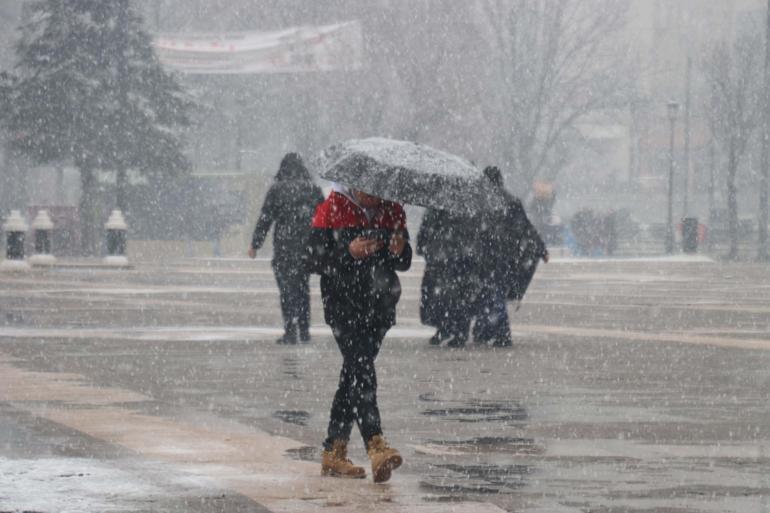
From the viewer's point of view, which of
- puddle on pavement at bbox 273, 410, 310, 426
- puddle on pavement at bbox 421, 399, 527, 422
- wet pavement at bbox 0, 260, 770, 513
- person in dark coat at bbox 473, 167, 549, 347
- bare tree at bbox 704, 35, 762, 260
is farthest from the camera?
bare tree at bbox 704, 35, 762, 260

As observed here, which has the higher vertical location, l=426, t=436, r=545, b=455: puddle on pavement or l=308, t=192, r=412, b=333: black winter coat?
l=308, t=192, r=412, b=333: black winter coat

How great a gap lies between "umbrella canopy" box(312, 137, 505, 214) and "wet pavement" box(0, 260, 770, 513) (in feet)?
4.26

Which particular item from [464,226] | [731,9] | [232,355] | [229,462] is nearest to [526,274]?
[464,226]

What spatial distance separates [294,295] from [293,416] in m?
5.93

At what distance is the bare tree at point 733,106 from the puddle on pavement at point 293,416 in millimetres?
40653

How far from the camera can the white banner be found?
49688 mm

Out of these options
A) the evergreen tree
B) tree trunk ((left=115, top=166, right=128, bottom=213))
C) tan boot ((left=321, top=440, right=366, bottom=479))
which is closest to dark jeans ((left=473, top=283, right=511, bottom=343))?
tan boot ((left=321, top=440, right=366, bottom=479))

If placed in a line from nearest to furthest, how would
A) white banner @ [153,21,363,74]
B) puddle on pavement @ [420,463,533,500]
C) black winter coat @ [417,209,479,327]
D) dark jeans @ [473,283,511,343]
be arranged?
1. puddle on pavement @ [420,463,533,500]
2. black winter coat @ [417,209,479,327]
3. dark jeans @ [473,283,511,343]
4. white banner @ [153,21,363,74]

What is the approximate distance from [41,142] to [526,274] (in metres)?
29.1

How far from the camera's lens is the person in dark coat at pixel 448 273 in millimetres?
17011

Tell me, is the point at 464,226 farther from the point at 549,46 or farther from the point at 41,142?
the point at 549,46

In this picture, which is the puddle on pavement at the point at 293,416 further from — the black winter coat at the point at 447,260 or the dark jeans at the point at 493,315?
the dark jeans at the point at 493,315

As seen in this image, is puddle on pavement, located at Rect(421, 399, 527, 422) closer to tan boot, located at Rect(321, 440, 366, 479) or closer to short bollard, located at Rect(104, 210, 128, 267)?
tan boot, located at Rect(321, 440, 366, 479)

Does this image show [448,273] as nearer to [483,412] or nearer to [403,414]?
[483,412]
